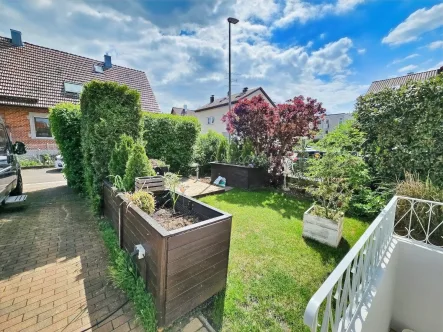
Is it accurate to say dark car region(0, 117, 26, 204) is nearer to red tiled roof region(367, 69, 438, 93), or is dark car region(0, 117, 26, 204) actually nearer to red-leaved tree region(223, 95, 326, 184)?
red-leaved tree region(223, 95, 326, 184)

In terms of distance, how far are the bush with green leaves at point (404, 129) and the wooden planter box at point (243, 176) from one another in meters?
3.11

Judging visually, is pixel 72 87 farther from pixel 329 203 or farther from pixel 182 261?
pixel 329 203

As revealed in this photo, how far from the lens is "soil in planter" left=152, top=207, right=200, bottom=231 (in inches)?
95.3

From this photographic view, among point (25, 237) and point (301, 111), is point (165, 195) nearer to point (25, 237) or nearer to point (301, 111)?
point (25, 237)

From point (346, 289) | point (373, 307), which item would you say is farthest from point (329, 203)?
point (346, 289)

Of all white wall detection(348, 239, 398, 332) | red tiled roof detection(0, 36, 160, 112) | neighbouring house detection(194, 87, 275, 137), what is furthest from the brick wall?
white wall detection(348, 239, 398, 332)

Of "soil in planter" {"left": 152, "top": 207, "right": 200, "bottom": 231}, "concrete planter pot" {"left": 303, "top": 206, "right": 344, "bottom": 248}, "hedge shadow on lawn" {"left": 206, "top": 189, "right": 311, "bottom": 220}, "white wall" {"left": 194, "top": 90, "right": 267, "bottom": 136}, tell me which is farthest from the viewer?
"white wall" {"left": 194, "top": 90, "right": 267, "bottom": 136}

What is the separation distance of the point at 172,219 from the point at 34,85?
1505 cm

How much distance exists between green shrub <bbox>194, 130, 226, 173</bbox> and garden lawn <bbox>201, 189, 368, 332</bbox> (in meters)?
4.86

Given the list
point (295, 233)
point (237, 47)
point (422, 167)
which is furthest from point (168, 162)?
point (422, 167)

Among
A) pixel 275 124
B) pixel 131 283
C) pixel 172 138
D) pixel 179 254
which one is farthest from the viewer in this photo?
pixel 172 138

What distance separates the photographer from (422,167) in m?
4.38

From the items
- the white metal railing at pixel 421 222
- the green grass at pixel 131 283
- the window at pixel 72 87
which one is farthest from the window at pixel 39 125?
the white metal railing at pixel 421 222

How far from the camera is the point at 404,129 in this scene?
4629mm
